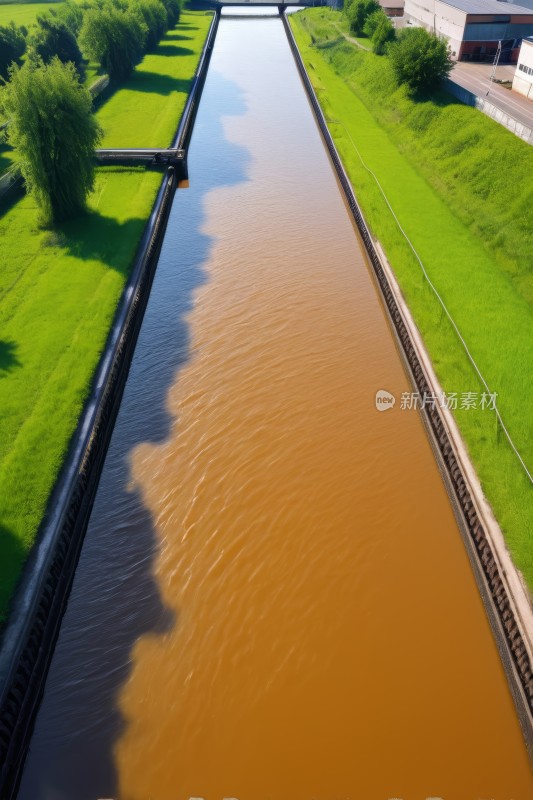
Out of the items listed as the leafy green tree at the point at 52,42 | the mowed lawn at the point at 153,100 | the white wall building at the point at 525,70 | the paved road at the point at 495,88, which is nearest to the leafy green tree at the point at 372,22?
the paved road at the point at 495,88

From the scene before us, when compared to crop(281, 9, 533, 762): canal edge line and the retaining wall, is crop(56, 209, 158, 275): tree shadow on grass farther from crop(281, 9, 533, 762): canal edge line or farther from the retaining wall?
the retaining wall

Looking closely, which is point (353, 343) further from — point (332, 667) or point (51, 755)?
point (51, 755)

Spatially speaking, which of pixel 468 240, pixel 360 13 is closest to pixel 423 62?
pixel 468 240

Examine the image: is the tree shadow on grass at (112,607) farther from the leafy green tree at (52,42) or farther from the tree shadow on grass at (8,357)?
the leafy green tree at (52,42)

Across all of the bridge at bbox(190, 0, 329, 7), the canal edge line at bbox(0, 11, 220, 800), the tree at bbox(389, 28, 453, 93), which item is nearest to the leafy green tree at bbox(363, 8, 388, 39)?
the tree at bbox(389, 28, 453, 93)

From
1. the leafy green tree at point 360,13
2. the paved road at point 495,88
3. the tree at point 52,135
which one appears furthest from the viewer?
the leafy green tree at point 360,13

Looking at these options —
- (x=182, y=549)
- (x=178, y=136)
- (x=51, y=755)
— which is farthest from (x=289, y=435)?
(x=178, y=136)

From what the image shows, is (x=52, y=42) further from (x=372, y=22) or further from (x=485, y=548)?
(x=485, y=548)
